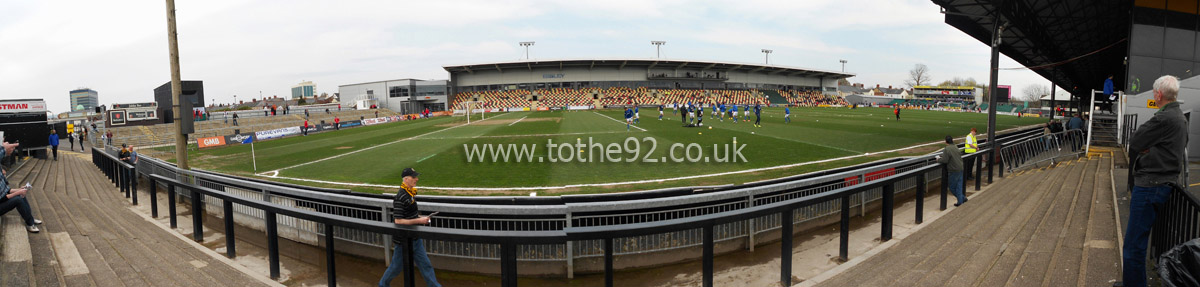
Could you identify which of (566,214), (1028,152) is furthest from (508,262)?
(1028,152)

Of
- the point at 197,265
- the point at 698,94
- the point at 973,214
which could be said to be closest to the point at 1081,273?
the point at 973,214

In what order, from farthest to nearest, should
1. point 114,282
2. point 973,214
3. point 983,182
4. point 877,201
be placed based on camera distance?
A: point 983,182, point 877,201, point 973,214, point 114,282

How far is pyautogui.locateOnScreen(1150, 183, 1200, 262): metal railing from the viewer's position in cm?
390

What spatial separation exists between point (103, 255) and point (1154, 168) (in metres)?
10.4

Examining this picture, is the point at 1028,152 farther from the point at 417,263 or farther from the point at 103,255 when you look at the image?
the point at 103,255

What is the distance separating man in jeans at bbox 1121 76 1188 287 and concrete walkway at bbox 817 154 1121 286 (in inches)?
25.0

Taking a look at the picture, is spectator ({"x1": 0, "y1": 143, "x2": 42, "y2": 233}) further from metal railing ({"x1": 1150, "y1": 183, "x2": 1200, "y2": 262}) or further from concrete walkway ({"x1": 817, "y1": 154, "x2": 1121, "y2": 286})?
metal railing ({"x1": 1150, "y1": 183, "x2": 1200, "y2": 262})

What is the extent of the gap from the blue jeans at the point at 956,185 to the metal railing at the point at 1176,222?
3.27 meters

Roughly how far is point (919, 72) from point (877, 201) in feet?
563

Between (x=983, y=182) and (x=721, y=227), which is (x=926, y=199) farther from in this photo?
(x=721, y=227)

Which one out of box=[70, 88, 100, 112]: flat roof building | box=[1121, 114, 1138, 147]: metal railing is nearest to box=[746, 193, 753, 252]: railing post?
box=[1121, 114, 1138, 147]: metal railing

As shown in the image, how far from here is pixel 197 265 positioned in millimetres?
5516

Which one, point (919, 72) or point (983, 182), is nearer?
point (983, 182)

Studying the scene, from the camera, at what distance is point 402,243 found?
398cm
